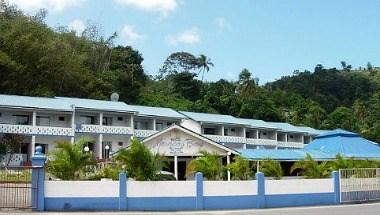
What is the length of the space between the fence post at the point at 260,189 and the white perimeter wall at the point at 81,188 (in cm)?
657

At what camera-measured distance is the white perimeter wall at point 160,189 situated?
22.7 metres

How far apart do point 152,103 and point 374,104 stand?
45.4 m

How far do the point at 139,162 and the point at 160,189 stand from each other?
166 cm

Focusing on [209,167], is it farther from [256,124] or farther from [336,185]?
[256,124]

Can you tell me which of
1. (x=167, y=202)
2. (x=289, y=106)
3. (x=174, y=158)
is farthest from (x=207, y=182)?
(x=289, y=106)

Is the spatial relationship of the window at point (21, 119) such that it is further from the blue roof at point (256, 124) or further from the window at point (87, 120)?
the blue roof at point (256, 124)

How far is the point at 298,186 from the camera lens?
25500 millimetres

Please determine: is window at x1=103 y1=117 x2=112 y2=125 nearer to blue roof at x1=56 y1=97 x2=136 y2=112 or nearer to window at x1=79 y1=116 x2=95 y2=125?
window at x1=79 y1=116 x2=95 y2=125

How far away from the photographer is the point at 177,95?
80375mm

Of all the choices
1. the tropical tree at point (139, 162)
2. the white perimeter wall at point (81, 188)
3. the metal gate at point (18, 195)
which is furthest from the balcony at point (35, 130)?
the white perimeter wall at point (81, 188)

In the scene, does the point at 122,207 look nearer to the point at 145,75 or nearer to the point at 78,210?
the point at 78,210

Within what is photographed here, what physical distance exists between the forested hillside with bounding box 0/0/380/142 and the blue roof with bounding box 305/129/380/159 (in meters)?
26.5

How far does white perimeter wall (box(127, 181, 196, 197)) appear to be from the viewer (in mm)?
22703

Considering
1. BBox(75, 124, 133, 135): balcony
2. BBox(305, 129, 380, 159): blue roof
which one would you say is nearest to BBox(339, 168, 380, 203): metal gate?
BBox(305, 129, 380, 159): blue roof
